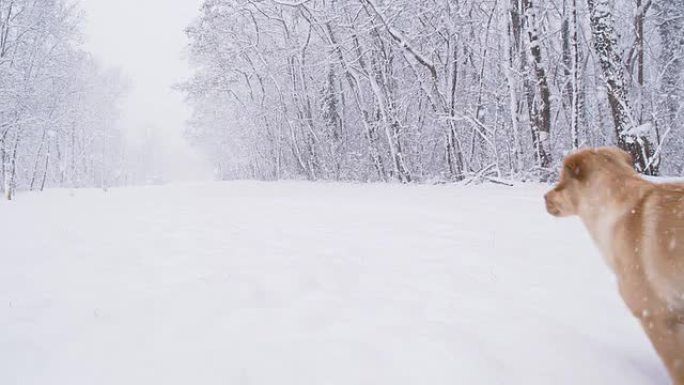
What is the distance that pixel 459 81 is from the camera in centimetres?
1523

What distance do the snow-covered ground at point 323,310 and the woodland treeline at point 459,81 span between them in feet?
19.5

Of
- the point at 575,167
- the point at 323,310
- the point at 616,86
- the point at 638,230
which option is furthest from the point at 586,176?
the point at 616,86

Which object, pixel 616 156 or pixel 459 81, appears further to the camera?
pixel 459 81

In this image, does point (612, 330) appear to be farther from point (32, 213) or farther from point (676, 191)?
point (32, 213)

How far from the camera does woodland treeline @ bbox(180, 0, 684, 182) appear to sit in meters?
9.73

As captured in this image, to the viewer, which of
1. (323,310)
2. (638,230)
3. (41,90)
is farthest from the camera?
(41,90)

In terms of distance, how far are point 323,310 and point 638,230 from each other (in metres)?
1.88

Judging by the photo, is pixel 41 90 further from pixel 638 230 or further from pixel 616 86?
pixel 638 230

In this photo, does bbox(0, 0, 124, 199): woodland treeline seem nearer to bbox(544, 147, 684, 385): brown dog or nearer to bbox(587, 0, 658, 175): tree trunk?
bbox(544, 147, 684, 385): brown dog

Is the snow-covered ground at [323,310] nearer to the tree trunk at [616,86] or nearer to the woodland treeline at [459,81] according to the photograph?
the tree trunk at [616,86]

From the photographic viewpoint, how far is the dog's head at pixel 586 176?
6.82 ft

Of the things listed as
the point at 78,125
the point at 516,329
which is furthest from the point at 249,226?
the point at 78,125

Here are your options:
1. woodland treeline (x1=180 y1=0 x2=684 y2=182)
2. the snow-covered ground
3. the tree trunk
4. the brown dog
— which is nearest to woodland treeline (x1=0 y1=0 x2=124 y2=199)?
woodland treeline (x1=180 y1=0 x2=684 y2=182)

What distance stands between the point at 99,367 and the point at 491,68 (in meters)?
17.0
